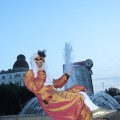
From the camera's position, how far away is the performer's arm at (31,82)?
393 inches

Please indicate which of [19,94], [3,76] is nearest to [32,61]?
[19,94]

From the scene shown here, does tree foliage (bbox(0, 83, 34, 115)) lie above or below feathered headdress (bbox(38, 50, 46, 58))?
below

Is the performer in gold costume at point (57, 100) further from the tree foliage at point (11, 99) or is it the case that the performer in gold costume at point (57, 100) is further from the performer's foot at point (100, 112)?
the tree foliage at point (11, 99)

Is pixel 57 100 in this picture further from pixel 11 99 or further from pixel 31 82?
pixel 11 99

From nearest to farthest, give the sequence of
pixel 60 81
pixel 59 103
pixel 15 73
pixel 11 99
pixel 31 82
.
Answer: pixel 59 103, pixel 31 82, pixel 60 81, pixel 11 99, pixel 15 73

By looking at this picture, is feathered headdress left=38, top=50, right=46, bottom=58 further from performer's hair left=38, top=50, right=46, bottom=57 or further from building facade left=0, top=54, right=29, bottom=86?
building facade left=0, top=54, right=29, bottom=86

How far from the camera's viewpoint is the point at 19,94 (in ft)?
150

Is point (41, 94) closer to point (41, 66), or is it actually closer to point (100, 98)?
point (41, 66)

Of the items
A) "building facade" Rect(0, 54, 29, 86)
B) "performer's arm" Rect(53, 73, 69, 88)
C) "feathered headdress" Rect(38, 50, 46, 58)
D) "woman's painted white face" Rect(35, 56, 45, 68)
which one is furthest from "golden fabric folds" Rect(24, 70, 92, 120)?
"building facade" Rect(0, 54, 29, 86)

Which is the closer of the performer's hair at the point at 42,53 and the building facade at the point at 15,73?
the performer's hair at the point at 42,53

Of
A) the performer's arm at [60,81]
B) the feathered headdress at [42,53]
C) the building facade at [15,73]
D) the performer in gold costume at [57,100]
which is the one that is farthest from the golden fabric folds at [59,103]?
the building facade at [15,73]

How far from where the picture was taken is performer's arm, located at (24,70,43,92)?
32.8 ft

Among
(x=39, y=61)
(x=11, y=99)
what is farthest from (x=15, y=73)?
(x=39, y=61)

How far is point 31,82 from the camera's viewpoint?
10.1 m
